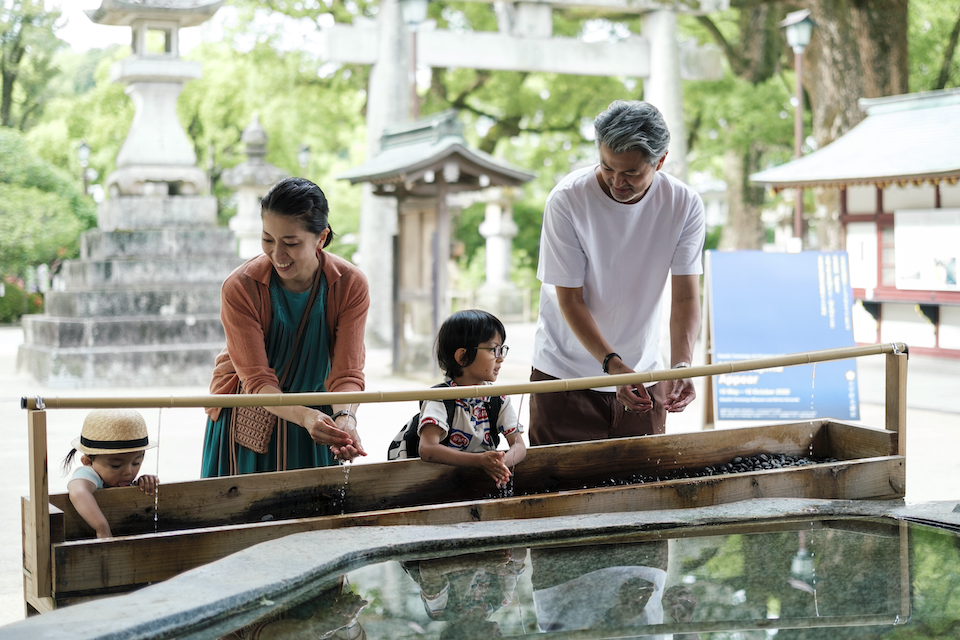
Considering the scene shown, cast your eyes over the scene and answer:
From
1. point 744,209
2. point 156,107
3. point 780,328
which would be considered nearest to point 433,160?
point 156,107

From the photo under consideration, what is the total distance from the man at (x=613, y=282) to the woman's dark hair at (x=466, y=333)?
235mm

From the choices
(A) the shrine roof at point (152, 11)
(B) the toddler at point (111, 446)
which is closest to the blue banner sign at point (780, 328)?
(B) the toddler at point (111, 446)

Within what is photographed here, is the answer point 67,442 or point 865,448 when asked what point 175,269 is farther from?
point 865,448

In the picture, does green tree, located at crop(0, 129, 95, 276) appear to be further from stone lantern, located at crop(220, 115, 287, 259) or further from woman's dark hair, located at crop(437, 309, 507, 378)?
woman's dark hair, located at crop(437, 309, 507, 378)

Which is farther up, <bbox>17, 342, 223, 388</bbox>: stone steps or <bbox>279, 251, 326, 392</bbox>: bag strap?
<bbox>279, 251, 326, 392</bbox>: bag strap

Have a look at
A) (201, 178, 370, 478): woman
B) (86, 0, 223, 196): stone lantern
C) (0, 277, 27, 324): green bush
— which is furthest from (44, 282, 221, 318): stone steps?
→ (0, 277, 27, 324): green bush

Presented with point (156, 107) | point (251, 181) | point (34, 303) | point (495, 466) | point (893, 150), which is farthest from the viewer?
point (34, 303)

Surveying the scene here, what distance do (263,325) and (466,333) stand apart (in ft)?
2.34

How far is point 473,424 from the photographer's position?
3312 mm

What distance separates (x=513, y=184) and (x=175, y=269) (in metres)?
4.05

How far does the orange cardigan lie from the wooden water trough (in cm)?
27

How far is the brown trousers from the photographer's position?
11.5ft

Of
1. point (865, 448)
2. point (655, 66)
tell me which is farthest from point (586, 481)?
point (655, 66)

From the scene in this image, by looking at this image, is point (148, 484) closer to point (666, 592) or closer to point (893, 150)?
point (666, 592)
